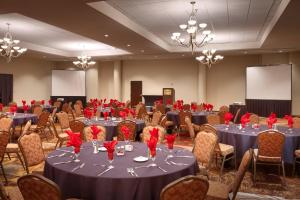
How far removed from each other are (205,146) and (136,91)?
13324 mm

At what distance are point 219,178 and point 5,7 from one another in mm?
5555

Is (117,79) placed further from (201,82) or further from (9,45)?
(9,45)

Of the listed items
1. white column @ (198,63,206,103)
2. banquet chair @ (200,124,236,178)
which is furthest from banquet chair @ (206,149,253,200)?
white column @ (198,63,206,103)

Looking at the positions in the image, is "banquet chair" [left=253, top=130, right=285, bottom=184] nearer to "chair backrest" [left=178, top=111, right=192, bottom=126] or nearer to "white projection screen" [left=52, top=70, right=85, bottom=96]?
"chair backrest" [left=178, top=111, right=192, bottom=126]

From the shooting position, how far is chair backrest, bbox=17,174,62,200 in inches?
89.2

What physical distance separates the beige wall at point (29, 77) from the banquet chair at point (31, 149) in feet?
39.0

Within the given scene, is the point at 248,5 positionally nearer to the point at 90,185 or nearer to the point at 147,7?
the point at 147,7

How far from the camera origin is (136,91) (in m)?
17.5

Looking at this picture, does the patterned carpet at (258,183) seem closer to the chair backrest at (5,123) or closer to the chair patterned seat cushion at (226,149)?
the chair patterned seat cushion at (226,149)

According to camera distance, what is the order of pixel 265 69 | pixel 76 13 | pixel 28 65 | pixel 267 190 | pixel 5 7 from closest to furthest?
pixel 267 190, pixel 5 7, pixel 76 13, pixel 265 69, pixel 28 65

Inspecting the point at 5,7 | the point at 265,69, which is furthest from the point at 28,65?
the point at 265,69

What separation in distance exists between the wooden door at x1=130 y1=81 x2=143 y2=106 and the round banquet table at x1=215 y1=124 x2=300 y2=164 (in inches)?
459

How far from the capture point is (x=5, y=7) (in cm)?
601

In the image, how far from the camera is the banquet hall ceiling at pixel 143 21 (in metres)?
6.36
